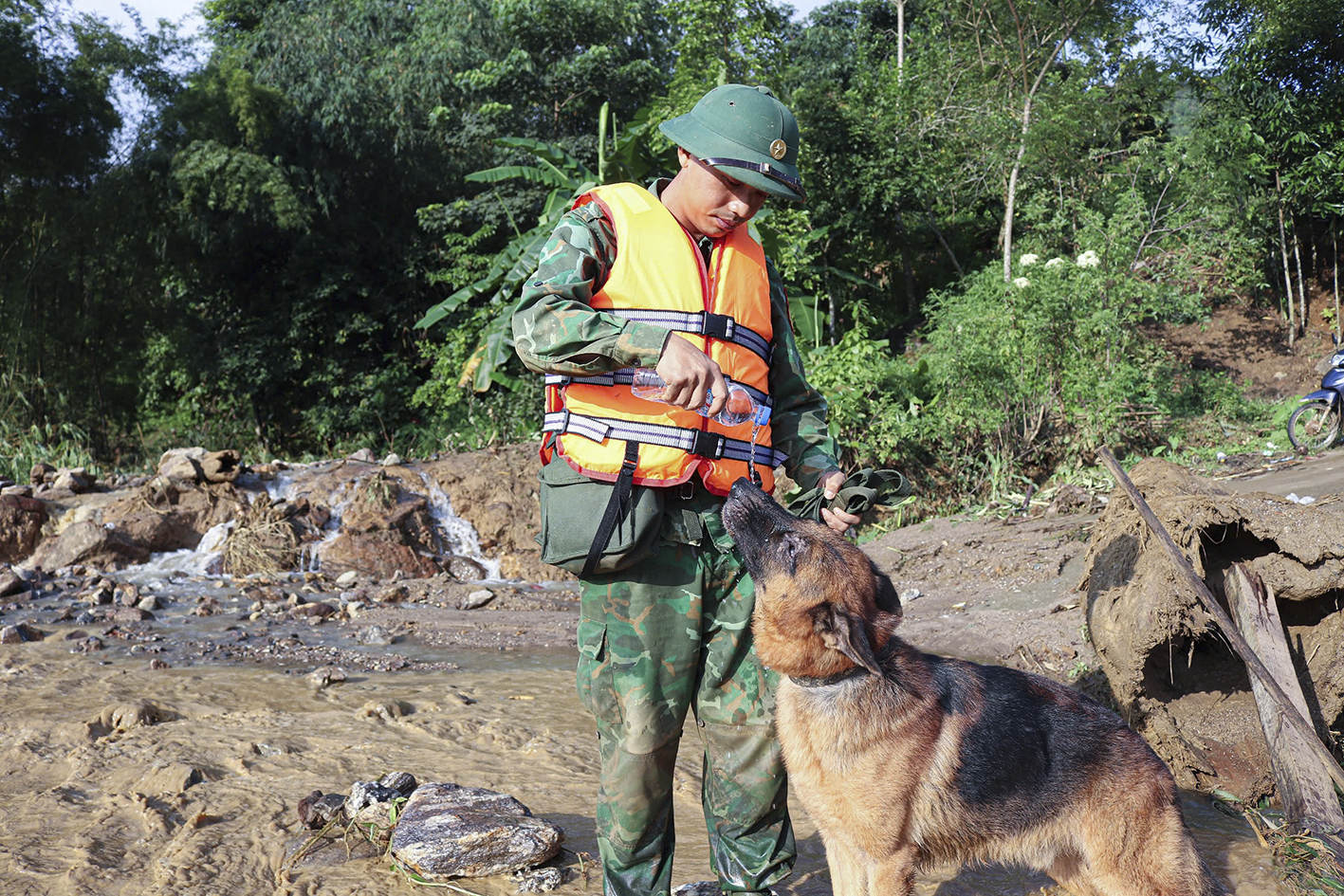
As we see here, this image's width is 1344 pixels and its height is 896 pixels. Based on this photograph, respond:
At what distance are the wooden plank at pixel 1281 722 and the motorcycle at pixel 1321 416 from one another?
21.1ft

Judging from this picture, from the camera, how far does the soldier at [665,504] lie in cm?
277

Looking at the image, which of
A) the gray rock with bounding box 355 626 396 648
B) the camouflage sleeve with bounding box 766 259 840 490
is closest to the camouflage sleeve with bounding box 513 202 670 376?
the camouflage sleeve with bounding box 766 259 840 490

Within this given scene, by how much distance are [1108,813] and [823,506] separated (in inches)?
52.9

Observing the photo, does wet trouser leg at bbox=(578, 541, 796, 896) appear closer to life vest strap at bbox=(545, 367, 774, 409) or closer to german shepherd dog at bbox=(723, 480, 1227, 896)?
german shepherd dog at bbox=(723, 480, 1227, 896)

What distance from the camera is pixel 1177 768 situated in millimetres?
4664

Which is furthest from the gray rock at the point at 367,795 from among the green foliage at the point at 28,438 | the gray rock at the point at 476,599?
the green foliage at the point at 28,438

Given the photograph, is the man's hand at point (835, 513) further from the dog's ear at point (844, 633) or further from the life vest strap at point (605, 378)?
the life vest strap at point (605, 378)

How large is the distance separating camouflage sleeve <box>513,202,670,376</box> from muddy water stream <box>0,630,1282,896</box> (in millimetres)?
2034

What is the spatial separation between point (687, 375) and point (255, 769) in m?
3.31

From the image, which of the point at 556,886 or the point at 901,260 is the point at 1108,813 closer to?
the point at 556,886

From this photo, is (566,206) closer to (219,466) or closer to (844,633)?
(219,466)

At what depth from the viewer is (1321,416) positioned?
10047 mm

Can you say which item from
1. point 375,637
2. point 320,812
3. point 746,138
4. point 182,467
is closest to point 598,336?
point 746,138

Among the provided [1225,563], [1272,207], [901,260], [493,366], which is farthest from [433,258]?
[1225,563]
